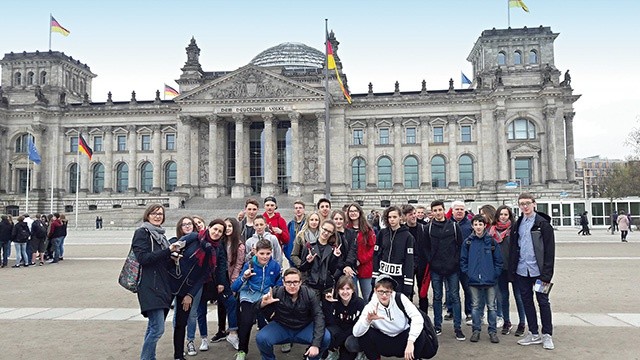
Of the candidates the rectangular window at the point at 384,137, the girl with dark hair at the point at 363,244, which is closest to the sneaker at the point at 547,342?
the girl with dark hair at the point at 363,244

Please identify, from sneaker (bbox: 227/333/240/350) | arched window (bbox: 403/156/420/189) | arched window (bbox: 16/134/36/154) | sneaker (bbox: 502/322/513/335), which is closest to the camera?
sneaker (bbox: 227/333/240/350)

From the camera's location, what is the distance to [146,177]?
64.0 meters

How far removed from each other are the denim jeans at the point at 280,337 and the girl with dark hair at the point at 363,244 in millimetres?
1939

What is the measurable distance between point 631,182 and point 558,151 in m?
11.2

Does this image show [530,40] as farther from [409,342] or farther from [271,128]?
[409,342]

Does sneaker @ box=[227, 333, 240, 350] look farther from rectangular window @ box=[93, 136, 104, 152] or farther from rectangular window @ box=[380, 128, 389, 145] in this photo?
rectangular window @ box=[93, 136, 104, 152]

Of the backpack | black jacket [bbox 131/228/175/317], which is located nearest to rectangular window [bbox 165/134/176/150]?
black jacket [bbox 131/228/175/317]

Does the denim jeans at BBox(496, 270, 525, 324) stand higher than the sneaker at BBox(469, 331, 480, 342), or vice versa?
the denim jeans at BBox(496, 270, 525, 324)

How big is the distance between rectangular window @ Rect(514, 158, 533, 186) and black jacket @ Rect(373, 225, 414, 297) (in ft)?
174

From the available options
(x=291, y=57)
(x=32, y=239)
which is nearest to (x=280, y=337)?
(x=32, y=239)

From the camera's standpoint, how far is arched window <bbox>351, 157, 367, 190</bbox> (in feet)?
199

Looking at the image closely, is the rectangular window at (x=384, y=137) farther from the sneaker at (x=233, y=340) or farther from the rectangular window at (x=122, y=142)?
the sneaker at (x=233, y=340)

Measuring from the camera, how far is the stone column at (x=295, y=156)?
187 ft

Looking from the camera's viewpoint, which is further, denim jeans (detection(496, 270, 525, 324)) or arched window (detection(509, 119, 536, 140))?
arched window (detection(509, 119, 536, 140))
